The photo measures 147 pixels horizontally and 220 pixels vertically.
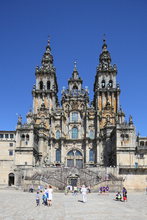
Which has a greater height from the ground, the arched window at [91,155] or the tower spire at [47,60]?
the tower spire at [47,60]

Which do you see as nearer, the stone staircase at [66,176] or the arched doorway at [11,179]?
the stone staircase at [66,176]

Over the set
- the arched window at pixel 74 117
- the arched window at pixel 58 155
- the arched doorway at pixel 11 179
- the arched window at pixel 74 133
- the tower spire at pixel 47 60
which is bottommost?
the arched doorway at pixel 11 179

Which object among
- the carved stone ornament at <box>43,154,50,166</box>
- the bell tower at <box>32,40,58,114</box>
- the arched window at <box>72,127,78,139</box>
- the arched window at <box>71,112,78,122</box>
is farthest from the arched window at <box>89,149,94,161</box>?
the bell tower at <box>32,40,58,114</box>

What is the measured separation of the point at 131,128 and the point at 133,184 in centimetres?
1276

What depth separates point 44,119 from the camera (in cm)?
6575

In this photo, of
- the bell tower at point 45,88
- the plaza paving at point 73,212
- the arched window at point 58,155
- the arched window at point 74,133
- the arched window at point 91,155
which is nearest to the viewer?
the plaza paving at point 73,212

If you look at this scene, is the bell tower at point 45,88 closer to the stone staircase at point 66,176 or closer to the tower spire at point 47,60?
the tower spire at point 47,60

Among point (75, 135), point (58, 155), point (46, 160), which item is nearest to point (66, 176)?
point (46, 160)

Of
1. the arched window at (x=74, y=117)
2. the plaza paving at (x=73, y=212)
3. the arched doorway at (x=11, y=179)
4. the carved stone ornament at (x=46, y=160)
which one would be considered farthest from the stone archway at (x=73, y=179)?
the plaza paving at (x=73, y=212)

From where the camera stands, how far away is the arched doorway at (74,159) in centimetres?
6314

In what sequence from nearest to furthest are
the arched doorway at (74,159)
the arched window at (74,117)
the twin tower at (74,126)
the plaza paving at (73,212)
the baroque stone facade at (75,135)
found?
the plaza paving at (73,212), the baroque stone facade at (75,135), the twin tower at (74,126), the arched doorway at (74,159), the arched window at (74,117)

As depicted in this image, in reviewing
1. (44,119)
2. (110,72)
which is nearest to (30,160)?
(44,119)

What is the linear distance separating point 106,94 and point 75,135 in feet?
44.4

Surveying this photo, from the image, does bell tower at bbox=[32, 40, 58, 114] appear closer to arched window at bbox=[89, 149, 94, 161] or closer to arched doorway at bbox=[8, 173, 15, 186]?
arched window at bbox=[89, 149, 94, 161]
